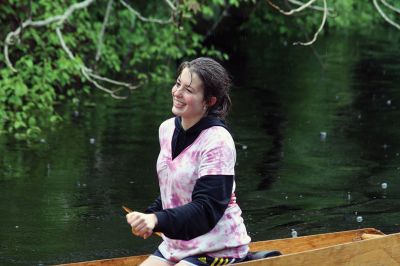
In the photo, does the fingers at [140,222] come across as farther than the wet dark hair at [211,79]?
No

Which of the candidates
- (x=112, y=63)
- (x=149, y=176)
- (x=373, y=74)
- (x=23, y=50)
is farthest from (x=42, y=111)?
(x=373, y=74)

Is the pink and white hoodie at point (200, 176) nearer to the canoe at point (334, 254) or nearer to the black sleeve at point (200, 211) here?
the black sleeve at point (200, 211)

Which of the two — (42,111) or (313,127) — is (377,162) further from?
(42,111)

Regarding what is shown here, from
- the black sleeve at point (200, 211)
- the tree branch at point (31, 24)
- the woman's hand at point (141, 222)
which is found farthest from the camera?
the tree branch at point (31, 24)

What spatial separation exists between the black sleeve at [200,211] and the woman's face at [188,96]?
0.38m

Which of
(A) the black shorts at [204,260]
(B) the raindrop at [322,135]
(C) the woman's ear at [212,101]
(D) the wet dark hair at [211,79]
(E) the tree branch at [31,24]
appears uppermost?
(E) the tree branch at [31,24]

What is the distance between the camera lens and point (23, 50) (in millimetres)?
16266

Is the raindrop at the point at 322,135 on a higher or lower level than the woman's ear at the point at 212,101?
lower

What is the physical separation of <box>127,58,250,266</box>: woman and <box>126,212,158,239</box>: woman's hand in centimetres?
26

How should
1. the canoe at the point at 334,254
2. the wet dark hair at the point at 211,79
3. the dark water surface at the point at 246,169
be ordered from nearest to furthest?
1. the wet dark hair at the point at 211,79
2. the canoe at the point at 334,254
3. the dark water surface at the point at 246,169

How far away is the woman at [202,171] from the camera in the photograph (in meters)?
5.57

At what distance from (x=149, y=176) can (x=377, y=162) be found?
2.72 metres

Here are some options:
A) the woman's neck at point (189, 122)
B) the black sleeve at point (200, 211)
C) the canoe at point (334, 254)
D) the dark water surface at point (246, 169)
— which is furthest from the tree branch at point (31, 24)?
the black sleeve at point (200, 211)

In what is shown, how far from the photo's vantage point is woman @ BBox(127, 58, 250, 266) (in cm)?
557
